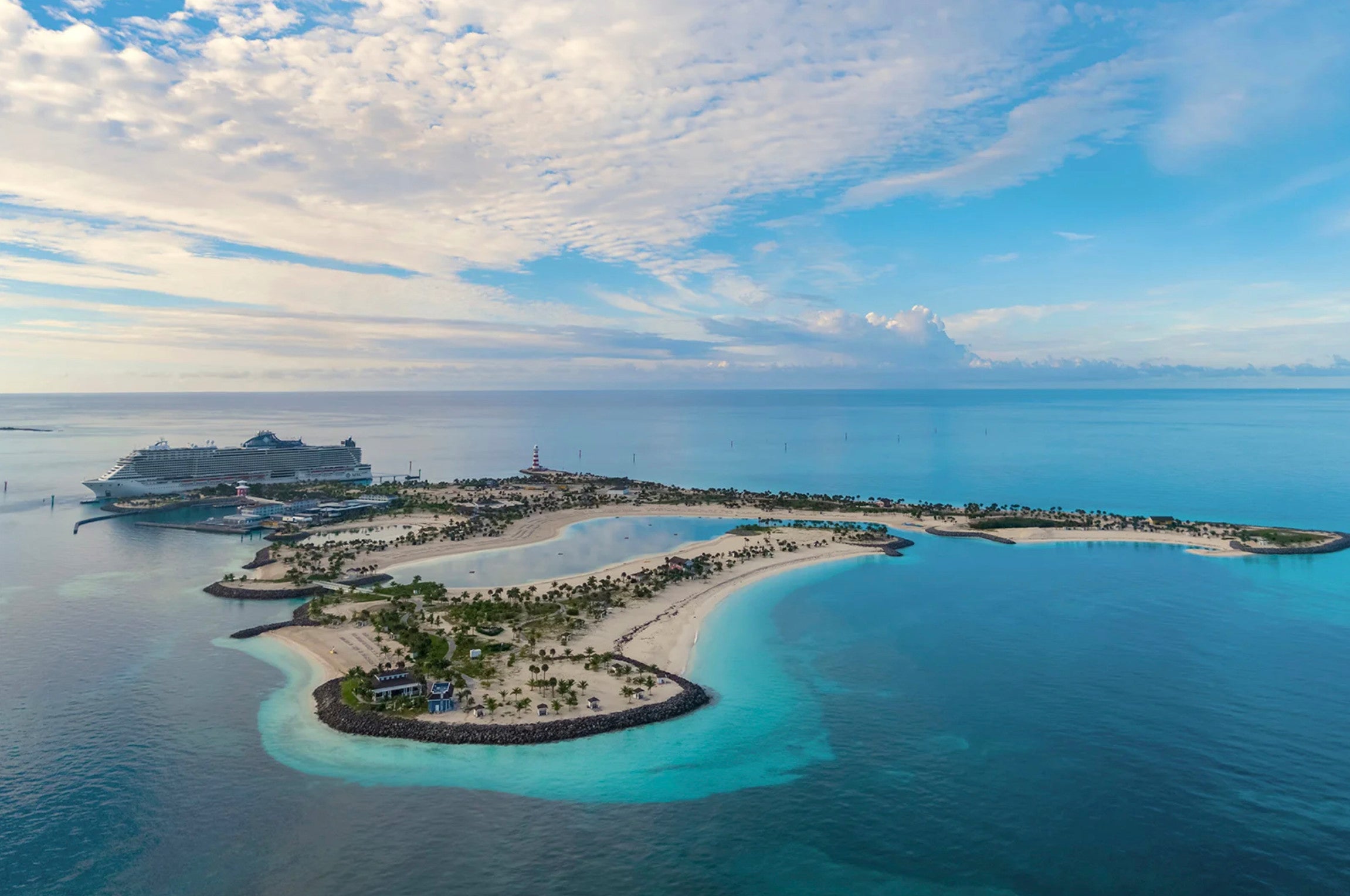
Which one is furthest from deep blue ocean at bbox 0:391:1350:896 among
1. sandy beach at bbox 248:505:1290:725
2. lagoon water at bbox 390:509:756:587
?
lagoon water at bbox 390:509:756:587

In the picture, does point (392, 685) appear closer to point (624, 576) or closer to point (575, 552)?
point (624, 576)

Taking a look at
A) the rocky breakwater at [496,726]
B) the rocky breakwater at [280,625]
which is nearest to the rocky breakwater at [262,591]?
the rocky breakwater at [280,625]

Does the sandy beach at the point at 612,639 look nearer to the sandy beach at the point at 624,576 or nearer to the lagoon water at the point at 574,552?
the sandy beach at the point at 624,576

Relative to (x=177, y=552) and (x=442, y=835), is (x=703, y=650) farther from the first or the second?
(x=177, y=552)

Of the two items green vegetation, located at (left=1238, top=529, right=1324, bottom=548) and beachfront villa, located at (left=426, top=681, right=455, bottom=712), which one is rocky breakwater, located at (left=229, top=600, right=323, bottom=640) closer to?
beachfront villa, located at (left=426, top=681, right=455, bottom=712)

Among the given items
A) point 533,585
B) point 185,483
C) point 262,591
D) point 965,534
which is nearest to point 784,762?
point 533,585

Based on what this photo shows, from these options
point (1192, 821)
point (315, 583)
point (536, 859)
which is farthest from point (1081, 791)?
point (315, 583)
